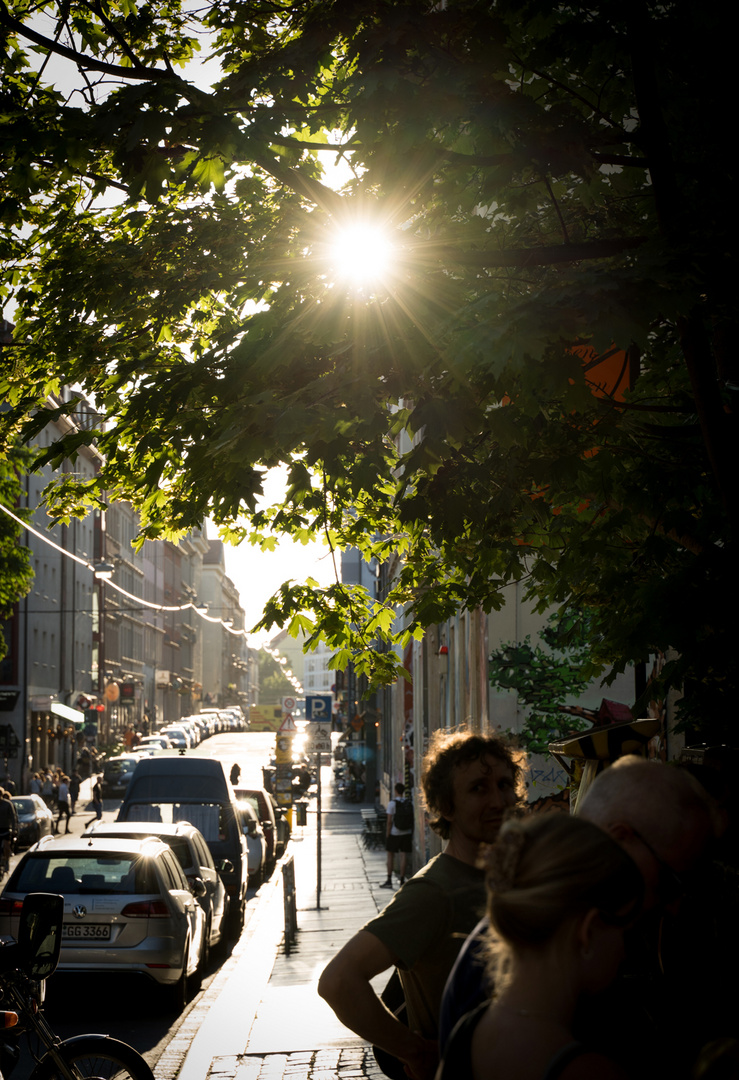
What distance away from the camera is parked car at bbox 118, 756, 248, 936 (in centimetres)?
1769

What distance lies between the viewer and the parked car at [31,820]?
27.5 m

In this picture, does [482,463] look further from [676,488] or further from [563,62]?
[563,62]

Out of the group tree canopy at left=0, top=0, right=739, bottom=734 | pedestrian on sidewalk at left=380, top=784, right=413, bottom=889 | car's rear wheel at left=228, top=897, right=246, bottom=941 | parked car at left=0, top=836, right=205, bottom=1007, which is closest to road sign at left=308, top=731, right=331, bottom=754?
pedestrian on sidewalk at left=380, top=784, right=413, bottom=889

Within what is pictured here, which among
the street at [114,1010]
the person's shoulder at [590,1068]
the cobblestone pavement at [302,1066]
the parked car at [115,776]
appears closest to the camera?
the person's shoulder at [590,1068]

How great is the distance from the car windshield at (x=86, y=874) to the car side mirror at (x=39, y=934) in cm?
622

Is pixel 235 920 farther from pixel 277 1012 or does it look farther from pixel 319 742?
pixel 277 1012

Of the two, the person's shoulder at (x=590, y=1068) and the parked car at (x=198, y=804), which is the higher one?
the person's shoulder at (x=590, y=1068)

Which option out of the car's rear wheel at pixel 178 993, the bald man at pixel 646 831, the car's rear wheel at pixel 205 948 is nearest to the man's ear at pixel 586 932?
the bald man at pixel 646 831

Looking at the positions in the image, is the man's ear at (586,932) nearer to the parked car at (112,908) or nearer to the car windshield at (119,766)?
the parked car at (112,908)

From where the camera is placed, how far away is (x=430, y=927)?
126 inches

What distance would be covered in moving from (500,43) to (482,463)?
6.70ft

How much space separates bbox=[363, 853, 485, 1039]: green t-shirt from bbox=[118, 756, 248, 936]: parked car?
46.1ft

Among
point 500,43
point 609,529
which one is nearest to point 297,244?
point 500,43

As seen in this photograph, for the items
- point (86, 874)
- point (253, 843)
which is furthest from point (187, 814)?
point (86, 874)
